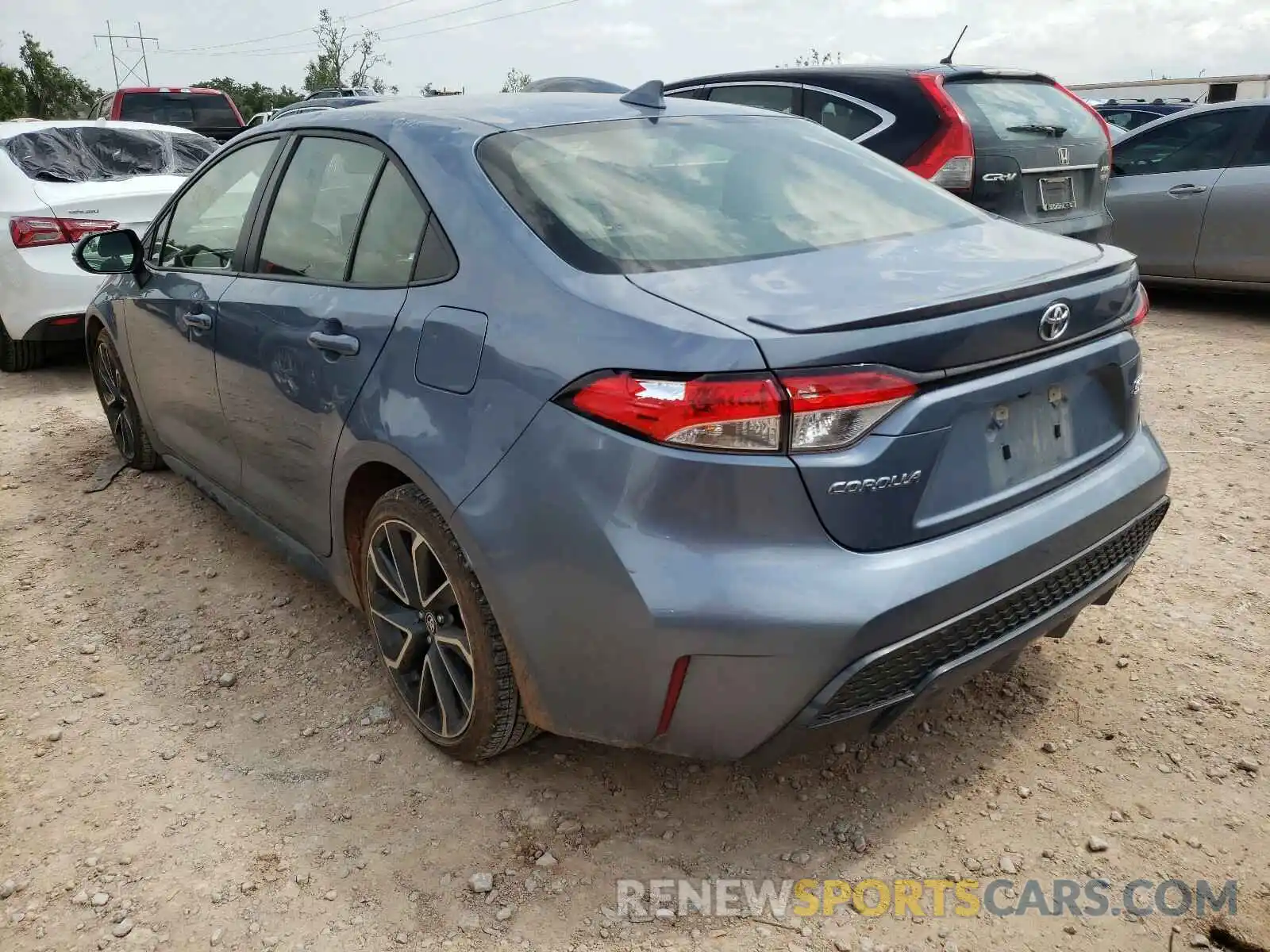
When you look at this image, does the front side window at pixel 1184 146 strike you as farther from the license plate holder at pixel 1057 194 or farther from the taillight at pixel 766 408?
the taillight at pixel 766 408

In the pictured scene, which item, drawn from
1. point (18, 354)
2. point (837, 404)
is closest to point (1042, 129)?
point (837, 404)

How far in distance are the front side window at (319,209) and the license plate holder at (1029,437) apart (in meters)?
1.68

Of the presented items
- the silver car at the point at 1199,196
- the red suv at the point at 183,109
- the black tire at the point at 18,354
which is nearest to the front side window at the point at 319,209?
the black tire at the point at 18,354

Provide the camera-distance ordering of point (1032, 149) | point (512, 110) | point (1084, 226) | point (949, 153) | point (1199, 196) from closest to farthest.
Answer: point (512, 110), point (949, 153), point (1032, 149), point (1084, 226), point (1199, 196)

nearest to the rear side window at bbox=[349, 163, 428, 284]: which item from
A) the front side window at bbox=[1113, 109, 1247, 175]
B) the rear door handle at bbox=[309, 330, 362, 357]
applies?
the rear door handle at bbox=[309, 330, 362, 357]

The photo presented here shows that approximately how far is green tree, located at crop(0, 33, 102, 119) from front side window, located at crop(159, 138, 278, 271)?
46323 millimetres

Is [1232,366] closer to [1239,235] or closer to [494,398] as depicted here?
[1239,235]

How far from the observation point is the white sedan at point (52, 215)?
5938 millimetres

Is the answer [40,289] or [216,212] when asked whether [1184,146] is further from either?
[40,289]

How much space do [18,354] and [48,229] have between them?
38.8 inches

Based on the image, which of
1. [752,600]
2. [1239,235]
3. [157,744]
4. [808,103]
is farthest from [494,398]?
[1239,235]

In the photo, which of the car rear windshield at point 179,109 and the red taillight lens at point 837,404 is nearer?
the red taillight lens at point 837,404

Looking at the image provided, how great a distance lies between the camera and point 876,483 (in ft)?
6.21

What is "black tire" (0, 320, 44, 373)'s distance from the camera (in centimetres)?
645
